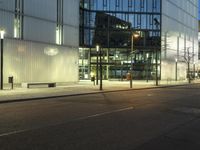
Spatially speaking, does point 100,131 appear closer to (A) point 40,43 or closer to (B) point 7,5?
(B) point 7,5

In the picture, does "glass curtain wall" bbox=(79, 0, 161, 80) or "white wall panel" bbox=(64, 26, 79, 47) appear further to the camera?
"glass curtain wall" bbox=(79, 0, 161, 80)

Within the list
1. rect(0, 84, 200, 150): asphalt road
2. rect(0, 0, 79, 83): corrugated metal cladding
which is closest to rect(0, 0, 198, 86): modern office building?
rect(0, 0, 79, 83): corrugated metal cladding

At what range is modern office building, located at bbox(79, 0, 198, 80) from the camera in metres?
66.8

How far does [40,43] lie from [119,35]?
30446 mm

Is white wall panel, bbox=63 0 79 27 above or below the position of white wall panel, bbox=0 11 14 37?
above

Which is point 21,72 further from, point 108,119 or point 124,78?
point 124,78

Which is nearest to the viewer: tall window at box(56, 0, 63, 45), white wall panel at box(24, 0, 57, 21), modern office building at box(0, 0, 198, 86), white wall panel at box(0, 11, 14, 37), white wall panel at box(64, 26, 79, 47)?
white wall panel at box(0, 11, 14, 37)

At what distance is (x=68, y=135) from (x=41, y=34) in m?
31.8

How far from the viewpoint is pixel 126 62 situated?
228 ft

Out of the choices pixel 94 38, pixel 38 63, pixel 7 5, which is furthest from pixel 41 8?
pixel 94 38

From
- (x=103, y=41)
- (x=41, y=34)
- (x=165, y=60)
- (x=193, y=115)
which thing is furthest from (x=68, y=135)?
(x=165, y=60)

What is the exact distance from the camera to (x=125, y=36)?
68812 millimetres

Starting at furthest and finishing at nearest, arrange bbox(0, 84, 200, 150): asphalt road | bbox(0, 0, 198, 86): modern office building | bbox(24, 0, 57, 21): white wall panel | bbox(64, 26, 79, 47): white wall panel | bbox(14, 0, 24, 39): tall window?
bbox(64, 26, 79, 47): white wall panel → bbox(24, 0, 57, 21): white wall panel → bbox(0, 0, 198, 86): modern office building → bbox(14, 0, 24, 39): tall window → bbox(0, 84, 200, 150): asphalt road

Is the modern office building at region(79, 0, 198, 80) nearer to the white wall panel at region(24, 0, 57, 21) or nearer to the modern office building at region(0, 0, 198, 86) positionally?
the modern office building at region(0, 0, 198, 86)
